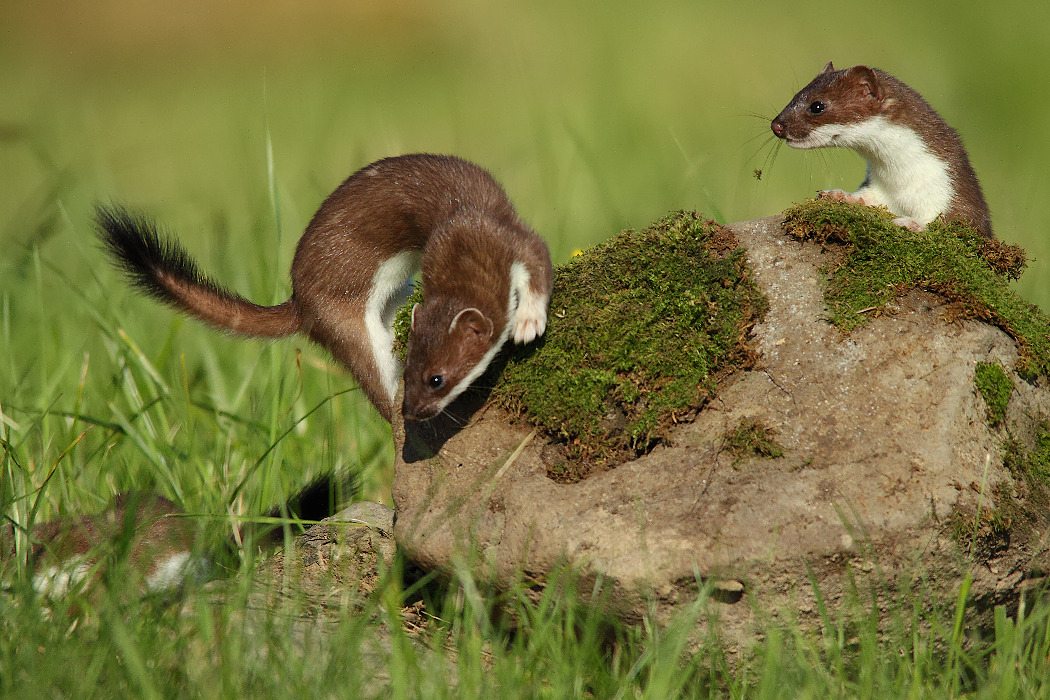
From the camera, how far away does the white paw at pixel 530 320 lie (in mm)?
3379

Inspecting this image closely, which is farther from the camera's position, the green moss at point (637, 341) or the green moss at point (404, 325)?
the green moss at point (404, 325)

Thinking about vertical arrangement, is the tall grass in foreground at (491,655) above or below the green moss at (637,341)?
below

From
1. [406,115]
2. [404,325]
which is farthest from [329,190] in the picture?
[404,325]

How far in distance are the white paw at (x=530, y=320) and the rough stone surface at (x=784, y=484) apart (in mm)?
310

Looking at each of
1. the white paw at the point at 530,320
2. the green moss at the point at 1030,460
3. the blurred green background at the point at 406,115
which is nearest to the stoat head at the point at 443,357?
the white paw at the point at 530,320

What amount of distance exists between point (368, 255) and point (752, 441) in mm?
2002

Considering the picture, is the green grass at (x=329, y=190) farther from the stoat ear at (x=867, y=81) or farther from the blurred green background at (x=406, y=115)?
the stoat ear at (x=867, y=81)

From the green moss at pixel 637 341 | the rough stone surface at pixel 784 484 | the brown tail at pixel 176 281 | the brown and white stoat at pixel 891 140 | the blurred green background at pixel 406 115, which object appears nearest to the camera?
the rough stone surface at pixel 784 484

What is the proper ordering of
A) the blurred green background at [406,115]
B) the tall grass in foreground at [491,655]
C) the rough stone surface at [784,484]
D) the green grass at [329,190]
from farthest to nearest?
the blurred green background at [406,115]
the rough stone surface at [784,484]
the green grass at [329,190]
the tall grass in foreground at [491,655]

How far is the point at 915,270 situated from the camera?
328cm

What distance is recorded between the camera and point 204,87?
1348cm

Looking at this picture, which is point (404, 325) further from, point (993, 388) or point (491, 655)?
point (993, 388)

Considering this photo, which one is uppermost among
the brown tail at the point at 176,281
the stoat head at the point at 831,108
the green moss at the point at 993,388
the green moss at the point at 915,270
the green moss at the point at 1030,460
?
the stoat head at the point at 831,108

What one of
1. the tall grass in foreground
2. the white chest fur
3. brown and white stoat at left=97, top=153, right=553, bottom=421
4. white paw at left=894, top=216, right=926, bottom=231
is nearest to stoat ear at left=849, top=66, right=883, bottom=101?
the white chest fur
